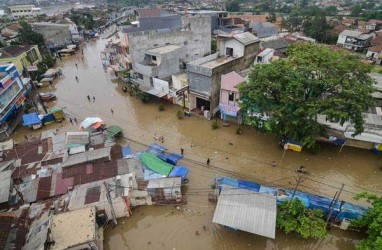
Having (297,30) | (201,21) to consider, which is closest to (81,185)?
(201,21)

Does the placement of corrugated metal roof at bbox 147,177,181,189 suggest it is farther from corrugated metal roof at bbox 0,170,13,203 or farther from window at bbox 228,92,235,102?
window at bbox 228,92,235,102

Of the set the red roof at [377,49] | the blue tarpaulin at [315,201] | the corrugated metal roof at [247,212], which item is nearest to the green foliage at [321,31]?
the red roof at [377,49]

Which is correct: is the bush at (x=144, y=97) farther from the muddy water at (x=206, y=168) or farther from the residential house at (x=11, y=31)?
the residential house at (x=11, y=31)

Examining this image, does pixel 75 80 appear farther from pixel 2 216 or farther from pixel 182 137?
pixel 2 216

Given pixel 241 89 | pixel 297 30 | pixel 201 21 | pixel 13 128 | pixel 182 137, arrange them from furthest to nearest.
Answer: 1. pixel 297 30
2. pixel 201 21
3. pixel 13 128
4. pixel 182 137
5. pixel 241 89

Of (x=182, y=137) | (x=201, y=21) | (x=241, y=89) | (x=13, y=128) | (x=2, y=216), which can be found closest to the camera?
(x=2, y=216)

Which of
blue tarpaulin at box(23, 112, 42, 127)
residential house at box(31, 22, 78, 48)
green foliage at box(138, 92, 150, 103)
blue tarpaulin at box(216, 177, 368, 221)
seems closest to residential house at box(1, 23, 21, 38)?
residential house at box(31, 22, 78, 48)
